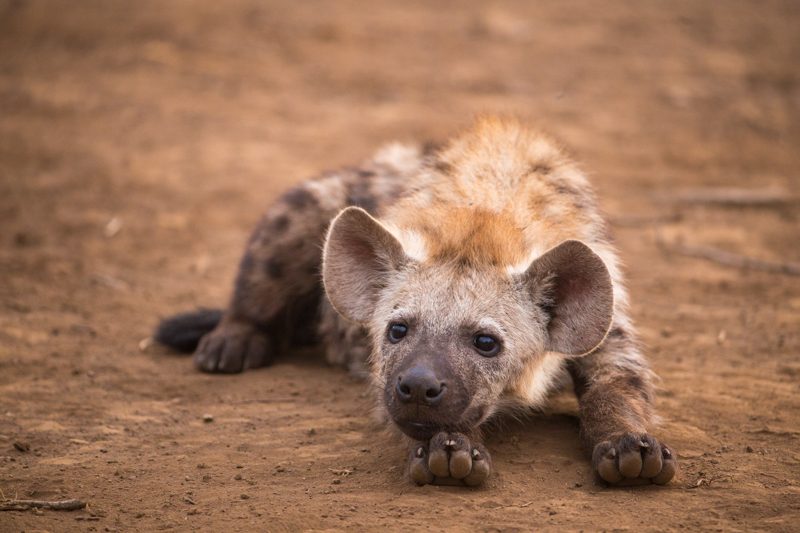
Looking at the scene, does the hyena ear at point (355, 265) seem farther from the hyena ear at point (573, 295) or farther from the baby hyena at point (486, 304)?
the hyena ear at point (573, 295)

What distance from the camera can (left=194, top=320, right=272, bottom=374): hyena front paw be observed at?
406 centimetres

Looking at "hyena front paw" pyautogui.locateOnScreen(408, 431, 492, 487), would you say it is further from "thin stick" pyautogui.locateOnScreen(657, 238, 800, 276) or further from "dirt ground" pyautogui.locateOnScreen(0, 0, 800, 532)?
"thin stick" pyautogui.locateOnScreen(657, 238, 800, 276)

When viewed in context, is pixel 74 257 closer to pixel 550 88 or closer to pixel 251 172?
pixel 251 172

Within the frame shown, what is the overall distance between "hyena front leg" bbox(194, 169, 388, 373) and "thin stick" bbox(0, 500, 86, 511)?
1.46m

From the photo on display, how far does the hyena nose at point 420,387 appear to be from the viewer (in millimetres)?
2717

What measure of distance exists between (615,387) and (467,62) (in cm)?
658

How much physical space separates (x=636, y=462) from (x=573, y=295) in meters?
0.54

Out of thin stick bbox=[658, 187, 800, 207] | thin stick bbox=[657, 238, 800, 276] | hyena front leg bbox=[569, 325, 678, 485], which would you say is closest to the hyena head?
hyena front leg bbox=[569, 325, 678, 485]

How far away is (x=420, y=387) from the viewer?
2.72 metres

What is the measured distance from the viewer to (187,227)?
6184mm

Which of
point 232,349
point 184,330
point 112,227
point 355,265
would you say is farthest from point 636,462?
point 112,227

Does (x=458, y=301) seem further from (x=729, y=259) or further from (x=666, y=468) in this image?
(x=729, y=259)

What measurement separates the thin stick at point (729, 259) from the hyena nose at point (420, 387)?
3305 millimetres

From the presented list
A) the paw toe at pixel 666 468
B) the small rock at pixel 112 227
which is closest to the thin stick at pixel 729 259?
the paw toe at pixel 666 468
